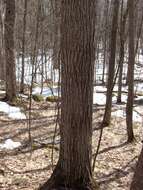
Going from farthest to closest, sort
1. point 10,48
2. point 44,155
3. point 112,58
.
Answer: point 10,48
point 112,58
point 44,155

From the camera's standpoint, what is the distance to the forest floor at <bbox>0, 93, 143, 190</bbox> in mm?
6352

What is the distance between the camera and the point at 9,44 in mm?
12500

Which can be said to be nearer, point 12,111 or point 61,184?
point 61,184

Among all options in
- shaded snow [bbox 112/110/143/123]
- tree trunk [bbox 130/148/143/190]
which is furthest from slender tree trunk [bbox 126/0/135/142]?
tree trunk [bbox 130/148/143/190]

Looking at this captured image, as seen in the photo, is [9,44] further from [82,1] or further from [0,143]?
[82,1]

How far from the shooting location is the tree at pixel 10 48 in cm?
1224

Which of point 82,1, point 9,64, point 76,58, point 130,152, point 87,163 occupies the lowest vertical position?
point 130,152

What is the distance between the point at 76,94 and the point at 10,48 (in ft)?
25.5

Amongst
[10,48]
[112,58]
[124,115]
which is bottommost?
[124,115]

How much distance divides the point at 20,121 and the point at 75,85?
5.69m

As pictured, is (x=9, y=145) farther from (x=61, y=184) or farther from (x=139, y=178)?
(x=139, y=178)

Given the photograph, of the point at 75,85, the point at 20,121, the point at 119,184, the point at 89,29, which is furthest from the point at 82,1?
the point at 20,121

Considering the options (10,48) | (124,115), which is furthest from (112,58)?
(10,48)

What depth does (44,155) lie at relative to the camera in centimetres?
766
